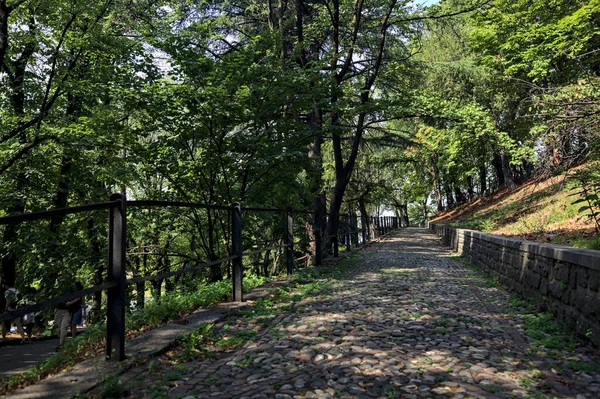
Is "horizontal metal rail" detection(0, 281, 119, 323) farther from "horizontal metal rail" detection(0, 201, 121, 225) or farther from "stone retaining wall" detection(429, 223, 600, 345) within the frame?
"stone retaining wall" detection(429, 223, 600, 345)

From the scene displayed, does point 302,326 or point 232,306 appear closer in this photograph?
point 302,326

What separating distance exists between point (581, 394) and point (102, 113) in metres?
9.73

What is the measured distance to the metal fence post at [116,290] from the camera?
3.55 meters

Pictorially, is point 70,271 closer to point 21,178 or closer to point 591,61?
point 21,178

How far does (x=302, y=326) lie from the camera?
16.3 feet

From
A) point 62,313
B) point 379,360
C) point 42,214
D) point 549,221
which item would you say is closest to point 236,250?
point 379,360

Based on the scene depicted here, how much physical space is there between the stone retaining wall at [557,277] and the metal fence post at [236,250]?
414 cm

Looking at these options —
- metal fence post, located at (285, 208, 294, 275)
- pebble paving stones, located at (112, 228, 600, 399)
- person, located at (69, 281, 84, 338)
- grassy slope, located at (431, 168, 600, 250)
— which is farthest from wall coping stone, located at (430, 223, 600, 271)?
person, located at (69, 281, 84, 338)

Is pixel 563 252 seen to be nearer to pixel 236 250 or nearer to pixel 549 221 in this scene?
pixel 236 250

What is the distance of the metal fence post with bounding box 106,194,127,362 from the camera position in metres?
3.55

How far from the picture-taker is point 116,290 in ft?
11.7

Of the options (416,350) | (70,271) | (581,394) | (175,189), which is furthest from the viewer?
(70,271)

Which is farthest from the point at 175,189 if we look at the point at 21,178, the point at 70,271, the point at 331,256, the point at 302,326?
the point at 331,256

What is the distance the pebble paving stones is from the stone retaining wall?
0.43 meters
